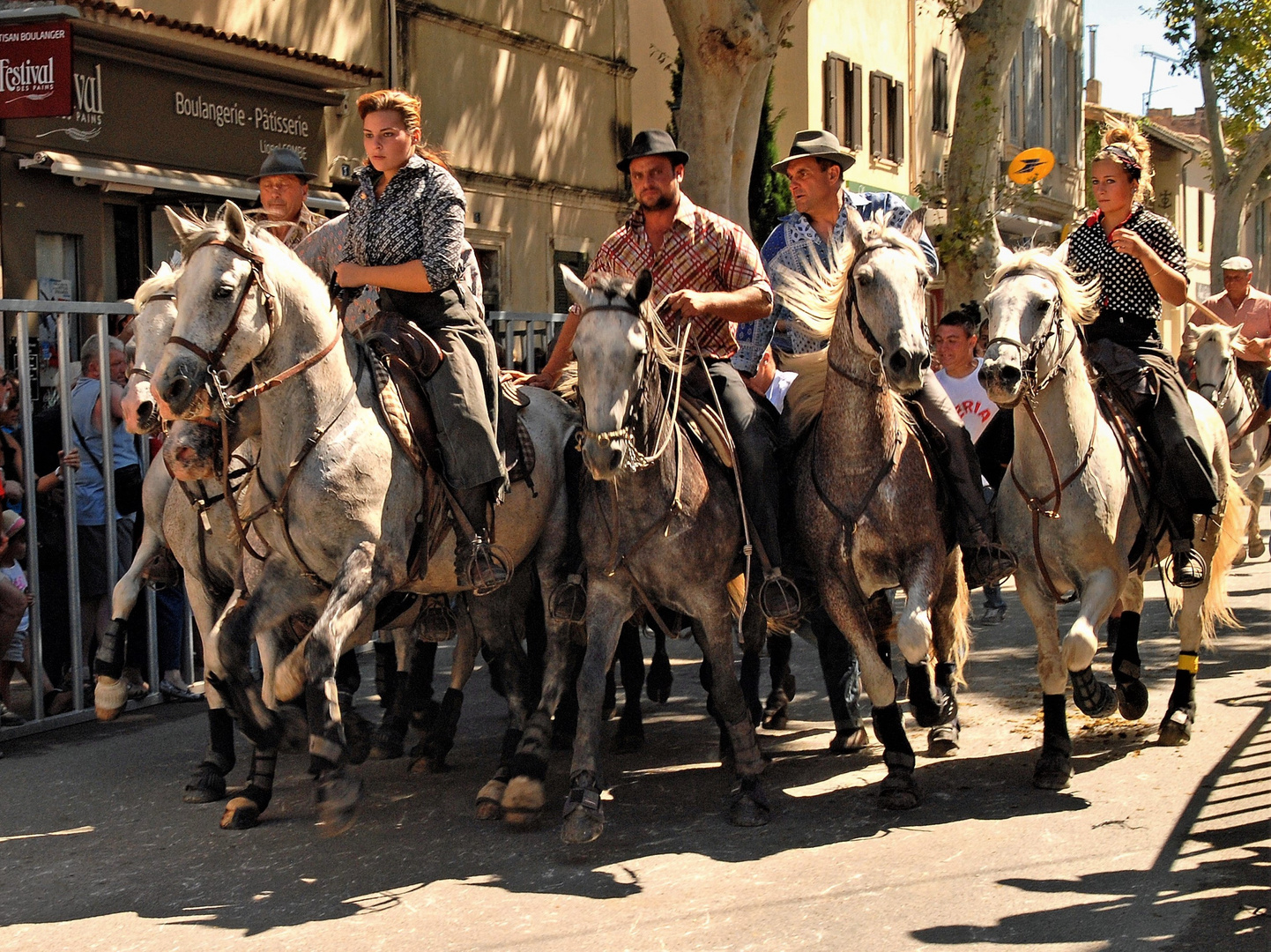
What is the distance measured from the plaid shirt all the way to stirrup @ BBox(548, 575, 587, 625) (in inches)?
49.7

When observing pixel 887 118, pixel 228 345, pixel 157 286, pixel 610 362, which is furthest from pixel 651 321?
pixel 887 118

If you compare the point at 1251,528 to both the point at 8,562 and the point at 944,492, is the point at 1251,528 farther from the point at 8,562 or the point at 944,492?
the point at 8,562

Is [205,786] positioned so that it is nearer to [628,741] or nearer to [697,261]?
[628,741]

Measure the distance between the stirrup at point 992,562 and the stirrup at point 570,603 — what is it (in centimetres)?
177

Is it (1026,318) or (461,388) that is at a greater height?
(1026,318)

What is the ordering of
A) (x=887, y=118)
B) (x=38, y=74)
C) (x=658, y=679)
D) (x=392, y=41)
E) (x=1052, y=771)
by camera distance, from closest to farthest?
(x=1052, y=771) → (x=658, y=679) → (x=38, y=74) → (x=392, y=41) → (x=887, y=118)

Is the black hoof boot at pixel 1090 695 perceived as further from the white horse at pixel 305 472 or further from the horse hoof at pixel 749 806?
the white horse at pixel 305 472

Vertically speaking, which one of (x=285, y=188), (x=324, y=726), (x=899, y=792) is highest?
(x=285, y=188)

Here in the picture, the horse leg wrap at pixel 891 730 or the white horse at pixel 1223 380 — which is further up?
the white horse at pixel 1223 380

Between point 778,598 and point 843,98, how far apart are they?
71.0 ft

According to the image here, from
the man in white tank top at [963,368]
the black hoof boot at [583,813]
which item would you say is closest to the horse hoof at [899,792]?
the black hoof boot at [583,813]

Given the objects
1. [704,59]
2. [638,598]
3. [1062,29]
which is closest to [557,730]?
[638,598]

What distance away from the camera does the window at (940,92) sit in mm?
30547

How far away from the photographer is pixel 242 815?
20.2 feet
